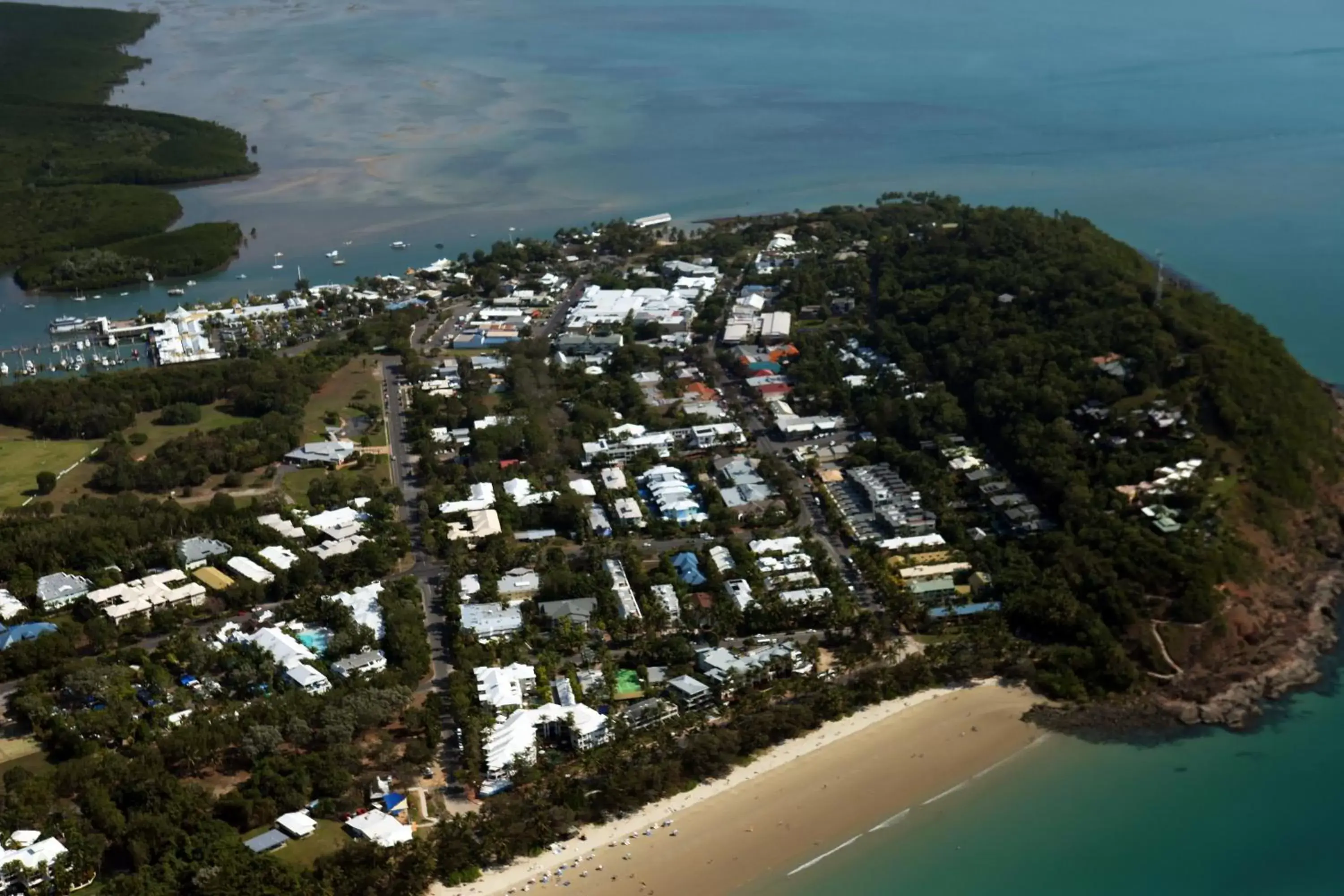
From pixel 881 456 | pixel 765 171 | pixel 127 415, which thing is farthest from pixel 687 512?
pixel 765 171

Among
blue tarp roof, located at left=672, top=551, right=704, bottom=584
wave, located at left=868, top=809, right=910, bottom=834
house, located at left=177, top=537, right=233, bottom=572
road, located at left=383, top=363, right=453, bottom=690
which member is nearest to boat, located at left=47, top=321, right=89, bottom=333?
road, located at left=383, top=363, right=453, bottom=690

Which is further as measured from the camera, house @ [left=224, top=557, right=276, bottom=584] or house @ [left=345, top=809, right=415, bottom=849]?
house @ [left=224, top=557, right=276, bottom=584]

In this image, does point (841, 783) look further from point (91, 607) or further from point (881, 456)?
point (91, 607)

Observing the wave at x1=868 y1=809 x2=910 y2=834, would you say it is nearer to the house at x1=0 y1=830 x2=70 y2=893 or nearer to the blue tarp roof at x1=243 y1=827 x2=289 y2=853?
the blue tarp roof at x1=243 y1=827 x2=289 y2=853

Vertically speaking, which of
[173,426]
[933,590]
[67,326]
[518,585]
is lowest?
[173,426]

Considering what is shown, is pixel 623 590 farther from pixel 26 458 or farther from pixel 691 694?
pixel 26 458

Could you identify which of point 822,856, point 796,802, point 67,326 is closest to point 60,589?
point 796,802
